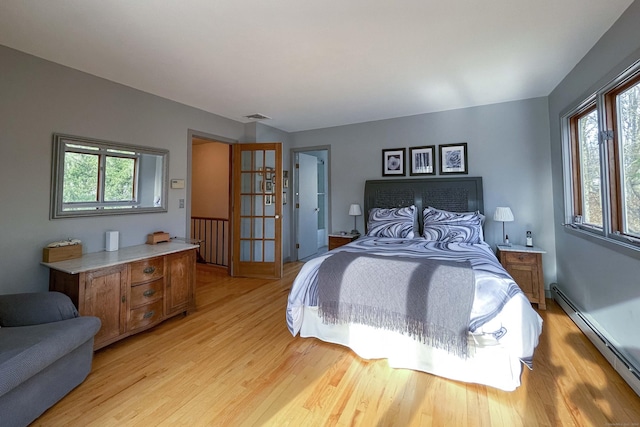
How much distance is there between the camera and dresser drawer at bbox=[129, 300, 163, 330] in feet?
7.97

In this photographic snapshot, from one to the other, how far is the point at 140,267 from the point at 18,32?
2042mm

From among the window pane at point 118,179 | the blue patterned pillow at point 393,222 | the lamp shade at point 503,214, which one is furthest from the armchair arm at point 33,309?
the lamp shade at point 503,214

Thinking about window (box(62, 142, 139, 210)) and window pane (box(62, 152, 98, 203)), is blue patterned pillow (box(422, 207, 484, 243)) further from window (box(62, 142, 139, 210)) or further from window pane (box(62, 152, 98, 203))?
window pane (box(62, 152, 98, 203))

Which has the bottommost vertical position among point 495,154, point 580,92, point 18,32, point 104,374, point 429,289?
point 104,374

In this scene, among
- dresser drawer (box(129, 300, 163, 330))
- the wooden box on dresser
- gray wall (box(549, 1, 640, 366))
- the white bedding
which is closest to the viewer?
the white bedding

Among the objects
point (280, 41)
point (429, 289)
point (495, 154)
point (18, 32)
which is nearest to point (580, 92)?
point (495, 154)

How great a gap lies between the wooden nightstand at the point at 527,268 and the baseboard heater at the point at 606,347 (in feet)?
0.86

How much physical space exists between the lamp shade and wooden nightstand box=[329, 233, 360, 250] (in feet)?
6.31

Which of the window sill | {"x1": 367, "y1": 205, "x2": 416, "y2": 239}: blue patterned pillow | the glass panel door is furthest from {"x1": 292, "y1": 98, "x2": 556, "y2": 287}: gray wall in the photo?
the glass panel door

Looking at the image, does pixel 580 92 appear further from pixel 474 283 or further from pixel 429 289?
pixel 429 289

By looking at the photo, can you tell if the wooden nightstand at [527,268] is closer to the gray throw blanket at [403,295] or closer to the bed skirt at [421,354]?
the gray throw blanket at [403,295]

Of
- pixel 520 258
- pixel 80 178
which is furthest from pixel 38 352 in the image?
pixel 520 258

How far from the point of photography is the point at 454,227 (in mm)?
3275

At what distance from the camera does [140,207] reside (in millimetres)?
3135
